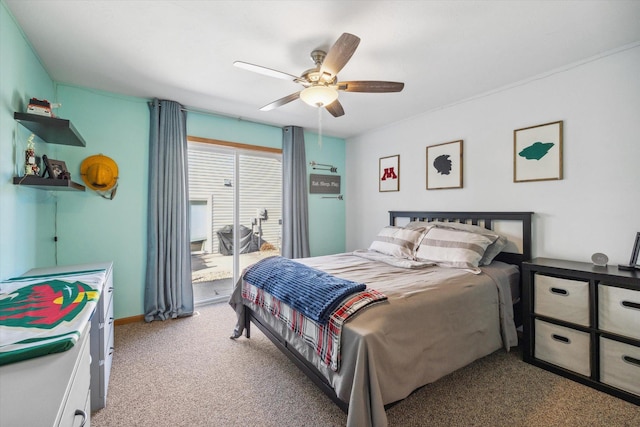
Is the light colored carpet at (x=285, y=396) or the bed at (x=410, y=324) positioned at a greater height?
the bed at (x=410, y=324)

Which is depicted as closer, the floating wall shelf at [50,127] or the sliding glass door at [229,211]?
the floating wall shelf at [50,127]

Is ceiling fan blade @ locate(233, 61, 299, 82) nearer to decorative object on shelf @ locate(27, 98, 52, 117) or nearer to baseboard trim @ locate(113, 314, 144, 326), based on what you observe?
decorative object on shelf @ locate(27, 98, 52, 117)

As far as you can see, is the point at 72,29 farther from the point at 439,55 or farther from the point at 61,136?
the point at 439,55

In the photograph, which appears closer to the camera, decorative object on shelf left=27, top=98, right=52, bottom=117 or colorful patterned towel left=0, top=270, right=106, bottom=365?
colorful patterned towel left=0, top=270, right=106, bottom=365

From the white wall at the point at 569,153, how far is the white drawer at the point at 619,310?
0.51 metres

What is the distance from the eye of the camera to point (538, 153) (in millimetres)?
2615

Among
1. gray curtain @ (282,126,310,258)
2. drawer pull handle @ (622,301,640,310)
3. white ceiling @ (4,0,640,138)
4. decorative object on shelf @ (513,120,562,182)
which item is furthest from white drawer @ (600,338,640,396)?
gray curtain @ (282,126,310,258)

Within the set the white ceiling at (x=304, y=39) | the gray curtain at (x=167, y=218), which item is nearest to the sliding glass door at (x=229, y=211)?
the gray curtain at (x=167, y=218)

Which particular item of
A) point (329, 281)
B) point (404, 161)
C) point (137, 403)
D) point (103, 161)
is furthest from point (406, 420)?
point (103, 161)

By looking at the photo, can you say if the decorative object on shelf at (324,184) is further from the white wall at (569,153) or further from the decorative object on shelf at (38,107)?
the decorative object on shelf at (38,107)

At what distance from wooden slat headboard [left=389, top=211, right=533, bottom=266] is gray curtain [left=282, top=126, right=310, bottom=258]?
65.1 inches

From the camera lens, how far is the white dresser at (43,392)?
658 mm

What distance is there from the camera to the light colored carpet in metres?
1.69

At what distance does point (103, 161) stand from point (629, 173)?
15.7ft
